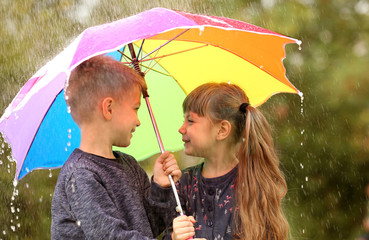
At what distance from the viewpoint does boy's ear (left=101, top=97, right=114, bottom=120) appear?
2836mm

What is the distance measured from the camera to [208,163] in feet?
10.7

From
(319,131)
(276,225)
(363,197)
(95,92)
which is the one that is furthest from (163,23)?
(363,197)

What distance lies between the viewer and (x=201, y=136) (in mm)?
3225

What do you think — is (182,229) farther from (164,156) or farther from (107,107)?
(107,107)

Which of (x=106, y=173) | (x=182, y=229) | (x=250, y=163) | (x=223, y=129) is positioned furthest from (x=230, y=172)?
(x=106, y=173)

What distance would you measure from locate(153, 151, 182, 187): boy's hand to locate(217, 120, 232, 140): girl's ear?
1.17 ft

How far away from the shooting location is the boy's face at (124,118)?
2.87m

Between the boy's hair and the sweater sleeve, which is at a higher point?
the boy's hair

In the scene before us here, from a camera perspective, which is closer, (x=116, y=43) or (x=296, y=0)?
(x=116, y=43)

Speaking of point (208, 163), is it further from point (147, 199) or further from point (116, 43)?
point (116, 43)

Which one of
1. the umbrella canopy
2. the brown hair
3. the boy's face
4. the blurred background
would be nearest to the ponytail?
the brown hair

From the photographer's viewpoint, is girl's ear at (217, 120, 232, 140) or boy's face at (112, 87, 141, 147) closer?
boy's face at (112, 87, 141, 147)

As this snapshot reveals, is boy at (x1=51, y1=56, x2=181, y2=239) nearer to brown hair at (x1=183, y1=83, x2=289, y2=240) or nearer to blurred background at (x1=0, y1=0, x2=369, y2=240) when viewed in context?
brown hair at (x1=183, y1=83, x2=289, y2=240)

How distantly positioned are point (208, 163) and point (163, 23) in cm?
107
